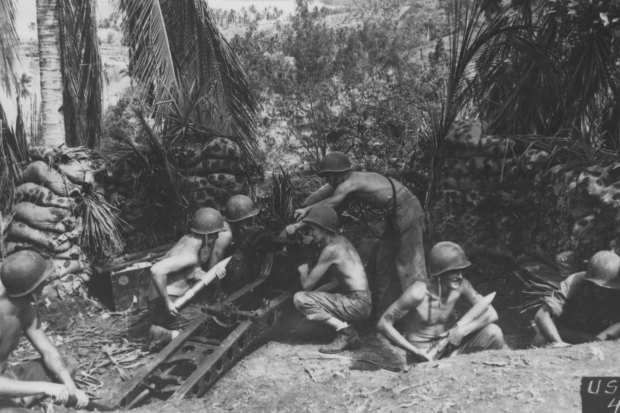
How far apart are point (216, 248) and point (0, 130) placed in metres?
2.75

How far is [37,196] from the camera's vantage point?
6781 millimetres

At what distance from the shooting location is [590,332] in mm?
5301

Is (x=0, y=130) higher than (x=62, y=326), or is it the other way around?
(x=0, y=130)

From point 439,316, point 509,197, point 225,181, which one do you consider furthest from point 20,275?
point 509,197

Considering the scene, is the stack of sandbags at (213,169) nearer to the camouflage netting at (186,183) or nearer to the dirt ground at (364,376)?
the camouflage netting at (186,183)

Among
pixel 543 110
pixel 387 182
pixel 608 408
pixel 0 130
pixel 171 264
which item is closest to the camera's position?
pixel 608 408

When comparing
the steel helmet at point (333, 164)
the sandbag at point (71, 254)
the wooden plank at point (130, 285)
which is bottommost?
the wooden plank at point (130, 285)

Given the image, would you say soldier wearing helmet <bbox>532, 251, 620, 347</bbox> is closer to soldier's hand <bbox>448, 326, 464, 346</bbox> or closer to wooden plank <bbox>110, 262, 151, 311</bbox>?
soldier's hand <bbox>448, 326, 464, 346</bbox>

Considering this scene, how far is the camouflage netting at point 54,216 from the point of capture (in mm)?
6734

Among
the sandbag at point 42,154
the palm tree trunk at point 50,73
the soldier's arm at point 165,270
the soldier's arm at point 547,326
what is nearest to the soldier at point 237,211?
the soldier's arm at point 165,270

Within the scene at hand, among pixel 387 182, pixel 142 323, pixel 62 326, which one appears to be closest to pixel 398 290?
pixel 387 182

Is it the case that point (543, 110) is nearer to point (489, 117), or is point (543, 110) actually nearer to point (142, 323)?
point (489, 117)

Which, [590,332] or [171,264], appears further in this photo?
[171,264]

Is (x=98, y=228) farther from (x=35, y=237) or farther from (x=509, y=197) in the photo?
(x=509, y=197)
